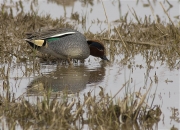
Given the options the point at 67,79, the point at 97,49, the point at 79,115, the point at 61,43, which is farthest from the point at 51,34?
the point at 79,115

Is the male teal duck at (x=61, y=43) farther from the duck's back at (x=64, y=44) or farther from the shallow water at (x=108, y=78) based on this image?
the shallow water at (x=108, y=78)

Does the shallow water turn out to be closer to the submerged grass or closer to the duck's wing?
the submerged grass

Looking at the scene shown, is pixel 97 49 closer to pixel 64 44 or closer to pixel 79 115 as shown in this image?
pixel 64 44

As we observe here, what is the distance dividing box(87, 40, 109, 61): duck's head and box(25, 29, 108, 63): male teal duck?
0.48 feet

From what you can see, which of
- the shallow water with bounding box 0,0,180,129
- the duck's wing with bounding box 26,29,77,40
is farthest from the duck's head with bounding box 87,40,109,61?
the duck's wing with bounding box 26,29,77,40

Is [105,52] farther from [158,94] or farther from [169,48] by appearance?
[158,94]

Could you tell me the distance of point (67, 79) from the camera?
22.7ft

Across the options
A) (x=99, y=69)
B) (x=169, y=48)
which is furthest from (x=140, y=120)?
(x=169, y=48)

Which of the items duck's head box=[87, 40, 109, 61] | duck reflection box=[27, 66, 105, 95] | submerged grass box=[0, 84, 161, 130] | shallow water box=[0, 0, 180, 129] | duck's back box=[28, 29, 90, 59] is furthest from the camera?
duck's head box=[87, 40, 109, 61]

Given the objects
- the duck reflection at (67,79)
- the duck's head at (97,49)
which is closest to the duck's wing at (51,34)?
the duck's head at (97,49)

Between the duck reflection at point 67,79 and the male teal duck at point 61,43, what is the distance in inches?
10.2

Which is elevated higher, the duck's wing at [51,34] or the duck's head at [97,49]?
the duck's wing at [51,34]

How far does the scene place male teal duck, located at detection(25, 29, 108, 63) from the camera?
792cm

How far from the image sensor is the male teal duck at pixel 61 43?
26.0 feet
